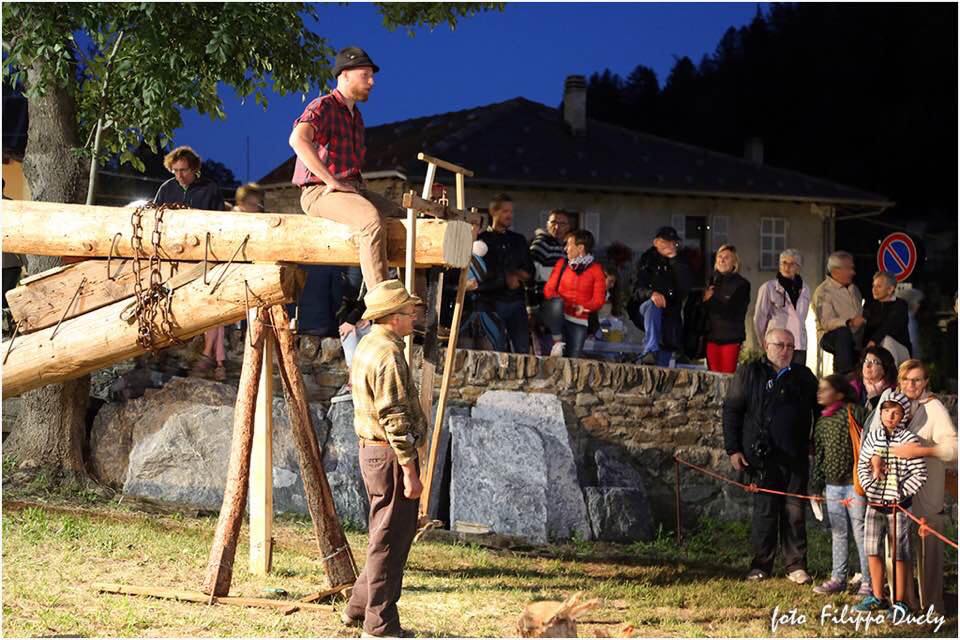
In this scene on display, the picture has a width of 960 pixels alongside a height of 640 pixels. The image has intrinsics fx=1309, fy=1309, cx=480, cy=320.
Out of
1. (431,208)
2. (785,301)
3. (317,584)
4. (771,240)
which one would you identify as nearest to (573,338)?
(785,301)

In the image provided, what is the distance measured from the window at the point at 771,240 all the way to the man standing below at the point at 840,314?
1309 centimetres

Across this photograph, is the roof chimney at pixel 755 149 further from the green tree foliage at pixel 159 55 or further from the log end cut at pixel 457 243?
the log end cut at pixel 457 243

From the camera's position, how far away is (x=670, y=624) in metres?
7.99

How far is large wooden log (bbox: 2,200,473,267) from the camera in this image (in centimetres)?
732

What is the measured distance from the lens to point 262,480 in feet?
26.9

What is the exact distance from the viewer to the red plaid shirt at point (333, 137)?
7.34 meters

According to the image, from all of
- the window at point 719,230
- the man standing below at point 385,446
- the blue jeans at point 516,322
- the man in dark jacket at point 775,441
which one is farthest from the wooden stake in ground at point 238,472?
the window at point 719,230

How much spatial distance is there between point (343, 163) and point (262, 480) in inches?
83.4

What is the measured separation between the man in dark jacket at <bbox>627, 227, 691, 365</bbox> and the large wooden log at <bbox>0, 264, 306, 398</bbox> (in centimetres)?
505

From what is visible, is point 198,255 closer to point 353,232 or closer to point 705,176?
point 353,232

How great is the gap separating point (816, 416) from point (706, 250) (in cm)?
1491

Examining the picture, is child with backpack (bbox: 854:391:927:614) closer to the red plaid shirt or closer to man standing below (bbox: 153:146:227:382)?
the red plaid shirt

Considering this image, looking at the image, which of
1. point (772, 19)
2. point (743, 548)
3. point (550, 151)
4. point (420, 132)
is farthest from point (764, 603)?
point (772, 19)

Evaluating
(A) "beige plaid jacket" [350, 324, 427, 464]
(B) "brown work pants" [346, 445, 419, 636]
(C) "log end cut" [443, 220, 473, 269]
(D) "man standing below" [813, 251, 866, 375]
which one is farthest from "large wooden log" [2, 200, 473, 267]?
(D) "man standing below" [813, 251, 866, 375]
